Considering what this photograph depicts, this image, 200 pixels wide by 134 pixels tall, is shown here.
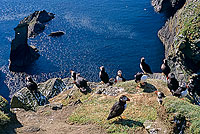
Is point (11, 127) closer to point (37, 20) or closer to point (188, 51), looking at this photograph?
point (188, 51)

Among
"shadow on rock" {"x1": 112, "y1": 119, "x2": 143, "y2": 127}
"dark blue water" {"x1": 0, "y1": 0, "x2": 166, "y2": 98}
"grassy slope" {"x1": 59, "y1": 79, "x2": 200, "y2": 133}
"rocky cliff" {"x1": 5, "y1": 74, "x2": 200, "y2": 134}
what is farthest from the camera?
"dark blue water" {"x1": 0, "y1": 0, "x2": 166, "y2": 98}

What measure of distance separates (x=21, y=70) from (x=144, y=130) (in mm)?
69222

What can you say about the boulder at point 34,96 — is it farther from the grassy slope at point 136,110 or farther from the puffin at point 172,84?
the puffin at point 172,84

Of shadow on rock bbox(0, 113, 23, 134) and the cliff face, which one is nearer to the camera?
shadow on rock bbox(0, 113, 23, 134)

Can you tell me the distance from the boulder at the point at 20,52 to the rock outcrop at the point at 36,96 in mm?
48764

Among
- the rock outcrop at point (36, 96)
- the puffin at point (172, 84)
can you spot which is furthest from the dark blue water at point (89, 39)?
the puffin at point (172, 84)

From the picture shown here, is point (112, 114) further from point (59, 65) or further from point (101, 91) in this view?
point (59, 65)

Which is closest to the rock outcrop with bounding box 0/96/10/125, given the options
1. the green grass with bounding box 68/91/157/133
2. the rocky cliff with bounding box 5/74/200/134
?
the rocky cliff with bounding box 5/74/200/134

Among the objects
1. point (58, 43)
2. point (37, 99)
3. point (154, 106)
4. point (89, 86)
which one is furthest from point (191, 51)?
point (58, 43)

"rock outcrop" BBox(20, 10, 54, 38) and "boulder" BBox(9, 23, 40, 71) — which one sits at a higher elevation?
"rock outcrop" BBox(20, 10, 54, 38)

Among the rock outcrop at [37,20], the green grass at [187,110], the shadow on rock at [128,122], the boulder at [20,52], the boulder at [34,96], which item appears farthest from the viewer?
the rock outcrop at [37,20]

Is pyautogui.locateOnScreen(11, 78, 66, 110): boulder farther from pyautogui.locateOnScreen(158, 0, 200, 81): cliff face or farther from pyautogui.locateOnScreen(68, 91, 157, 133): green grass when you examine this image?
pyautogui.locateOnScreen(158, 0, 200, 81): cliff face

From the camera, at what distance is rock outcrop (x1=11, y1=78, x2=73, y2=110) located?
2925cm

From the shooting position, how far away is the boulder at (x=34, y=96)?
96.0ft
